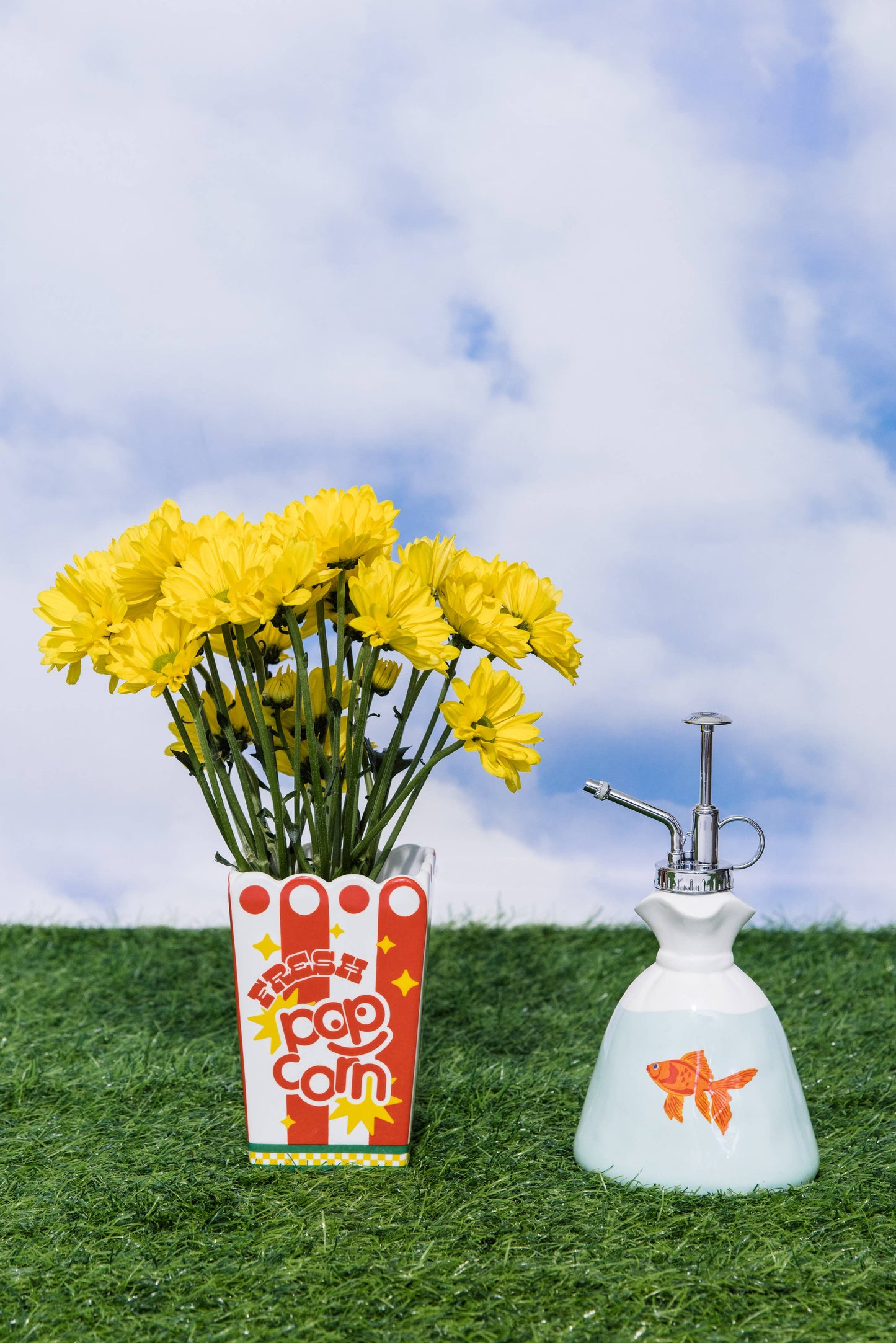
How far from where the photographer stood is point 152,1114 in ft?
3.43

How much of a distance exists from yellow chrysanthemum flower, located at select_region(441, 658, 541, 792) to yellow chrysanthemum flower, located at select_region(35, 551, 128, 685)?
0.82ft

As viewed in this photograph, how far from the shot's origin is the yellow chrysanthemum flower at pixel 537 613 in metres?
0.92

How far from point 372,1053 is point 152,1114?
0.81 feet

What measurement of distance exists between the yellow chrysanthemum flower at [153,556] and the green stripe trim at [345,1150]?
42cm

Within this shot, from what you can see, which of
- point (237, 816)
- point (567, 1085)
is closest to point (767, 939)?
point (567, 1085)

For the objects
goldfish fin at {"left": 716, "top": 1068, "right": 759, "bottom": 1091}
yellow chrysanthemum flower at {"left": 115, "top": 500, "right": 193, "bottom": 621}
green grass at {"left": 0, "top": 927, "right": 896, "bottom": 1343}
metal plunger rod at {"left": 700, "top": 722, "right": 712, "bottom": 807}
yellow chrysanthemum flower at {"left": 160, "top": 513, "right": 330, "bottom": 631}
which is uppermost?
yellow chrysanthemum flower at {"left": 115, "top": 500, "right": 193, "bottom": 621}

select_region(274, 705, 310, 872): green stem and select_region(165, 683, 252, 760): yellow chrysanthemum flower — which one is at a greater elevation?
select_region(165, 683, 252, 760): yellow chrysanthemum flower

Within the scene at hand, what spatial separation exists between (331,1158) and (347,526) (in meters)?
0.47

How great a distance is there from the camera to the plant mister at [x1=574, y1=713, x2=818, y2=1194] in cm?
88

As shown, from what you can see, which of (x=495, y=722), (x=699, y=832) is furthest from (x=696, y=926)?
(x=495, y=722)

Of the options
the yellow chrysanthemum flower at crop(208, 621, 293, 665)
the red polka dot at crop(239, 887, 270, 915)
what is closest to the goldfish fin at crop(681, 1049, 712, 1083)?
the red polka dot at crop(239, 887, 270, 915)

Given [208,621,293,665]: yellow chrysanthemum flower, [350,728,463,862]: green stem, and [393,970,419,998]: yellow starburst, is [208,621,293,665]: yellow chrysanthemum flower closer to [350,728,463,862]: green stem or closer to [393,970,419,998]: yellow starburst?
[350,728,463,862]: green stem

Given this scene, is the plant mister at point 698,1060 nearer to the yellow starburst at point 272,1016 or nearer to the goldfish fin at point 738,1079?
the goldfish fin at point 738,1079

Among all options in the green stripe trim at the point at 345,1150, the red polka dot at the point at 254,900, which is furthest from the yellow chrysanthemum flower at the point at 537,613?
the green stripe trim at the point at 345,1150
